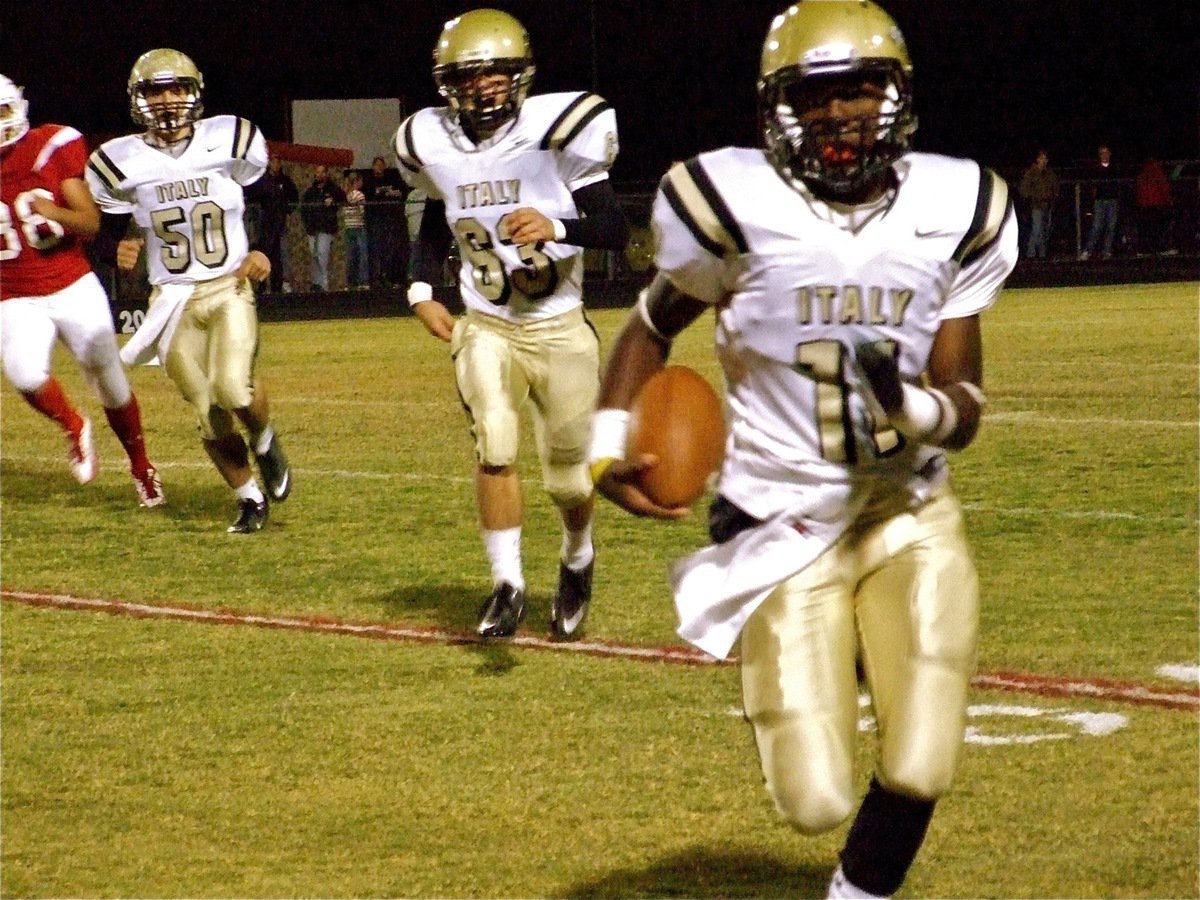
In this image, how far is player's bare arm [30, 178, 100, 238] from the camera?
876cm

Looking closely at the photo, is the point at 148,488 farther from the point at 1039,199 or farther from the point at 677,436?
the point at 1039,199

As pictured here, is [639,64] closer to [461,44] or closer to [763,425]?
[461,44]

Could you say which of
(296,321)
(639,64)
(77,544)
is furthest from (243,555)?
(639,64)

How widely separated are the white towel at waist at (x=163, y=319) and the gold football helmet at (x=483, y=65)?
Result: 8.71 feet

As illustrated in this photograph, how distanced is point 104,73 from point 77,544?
1852cm

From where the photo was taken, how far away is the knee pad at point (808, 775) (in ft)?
10.4

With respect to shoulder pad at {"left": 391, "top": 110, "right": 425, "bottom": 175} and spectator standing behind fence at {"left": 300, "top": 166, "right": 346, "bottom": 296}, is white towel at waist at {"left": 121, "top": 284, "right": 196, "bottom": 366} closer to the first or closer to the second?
shoulder pad at {"left": 391, "top": 110, "right": 425, "bottom": 175}

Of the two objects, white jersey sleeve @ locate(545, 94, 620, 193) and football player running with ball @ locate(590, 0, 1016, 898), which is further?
white jersey sleeve @ locate(545, 94, 620, 193)

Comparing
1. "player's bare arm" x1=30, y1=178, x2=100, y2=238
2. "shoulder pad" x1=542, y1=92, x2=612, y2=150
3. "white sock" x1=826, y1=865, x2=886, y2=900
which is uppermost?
"shoulder pad" x1=542, y1=92, x2=612, y2=150

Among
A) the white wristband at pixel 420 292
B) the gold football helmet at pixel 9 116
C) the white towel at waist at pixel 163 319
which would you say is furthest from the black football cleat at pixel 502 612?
the gold football helmet at pixel 9 116

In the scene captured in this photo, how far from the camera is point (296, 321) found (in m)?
20.8

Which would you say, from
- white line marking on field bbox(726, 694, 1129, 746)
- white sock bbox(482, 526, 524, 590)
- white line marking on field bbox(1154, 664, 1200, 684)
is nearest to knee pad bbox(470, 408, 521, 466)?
white sock bbox(482, 526, 524, 590)

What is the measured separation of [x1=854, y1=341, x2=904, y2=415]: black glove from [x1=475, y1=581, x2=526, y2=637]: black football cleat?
2.84 meters

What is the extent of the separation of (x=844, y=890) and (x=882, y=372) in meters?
0.82
